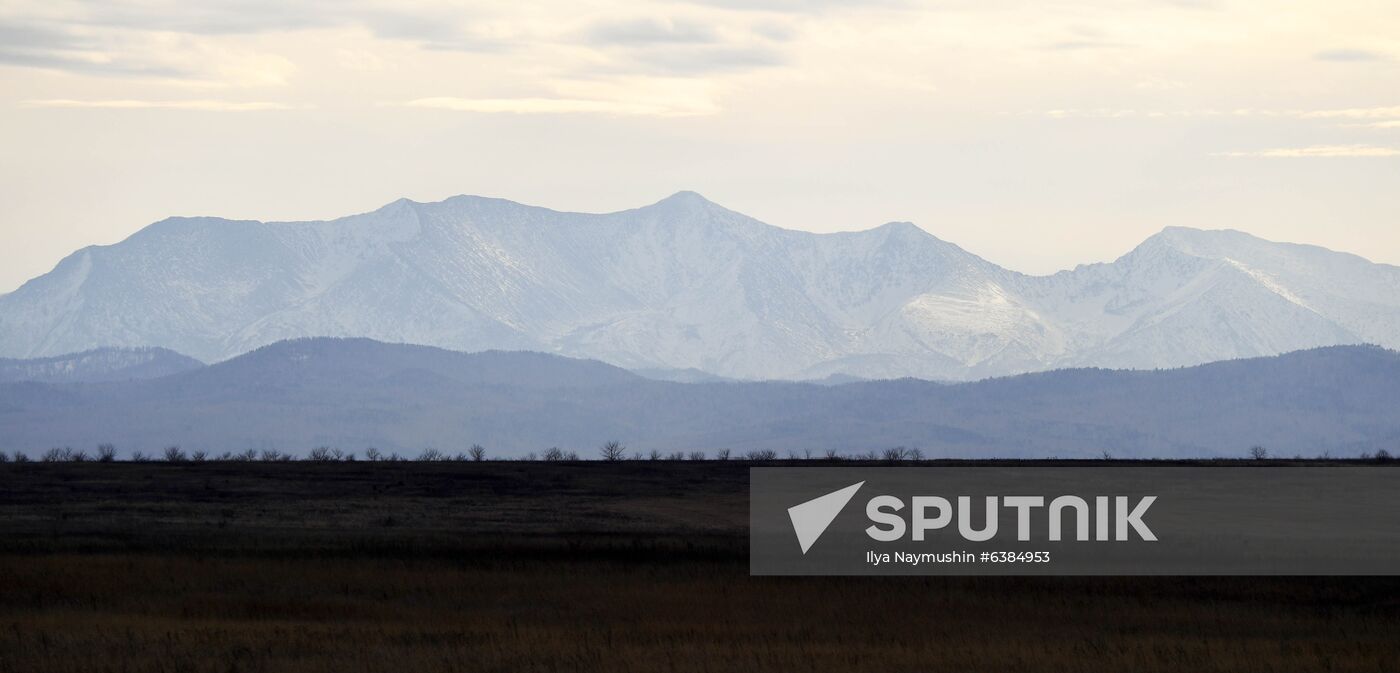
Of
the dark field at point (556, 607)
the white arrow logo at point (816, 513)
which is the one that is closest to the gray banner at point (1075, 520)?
the white arrow logo at point (816, 513)

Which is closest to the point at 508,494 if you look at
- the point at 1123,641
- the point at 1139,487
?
the point at 1139,487

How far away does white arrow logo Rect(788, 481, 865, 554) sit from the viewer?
6825 cm

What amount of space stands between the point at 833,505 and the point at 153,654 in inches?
1947

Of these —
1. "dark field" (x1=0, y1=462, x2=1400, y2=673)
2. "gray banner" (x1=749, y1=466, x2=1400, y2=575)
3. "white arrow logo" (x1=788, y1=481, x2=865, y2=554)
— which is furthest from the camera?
"white arrow logo" (x1=788, y1=481, x2=865, y2=554)

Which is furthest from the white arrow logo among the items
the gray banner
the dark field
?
the dark field

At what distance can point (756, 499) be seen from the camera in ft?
293

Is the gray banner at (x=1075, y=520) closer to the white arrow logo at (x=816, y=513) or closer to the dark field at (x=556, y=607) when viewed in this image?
the white arrow logo at (x=816, y=513)

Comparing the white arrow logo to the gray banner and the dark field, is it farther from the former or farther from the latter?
the dark field

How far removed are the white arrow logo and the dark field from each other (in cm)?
280

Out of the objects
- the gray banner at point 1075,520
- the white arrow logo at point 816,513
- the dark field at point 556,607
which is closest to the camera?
the dark field at point 556,607

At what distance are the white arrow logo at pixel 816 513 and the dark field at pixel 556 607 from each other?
2.80 m

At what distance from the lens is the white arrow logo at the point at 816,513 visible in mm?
68250

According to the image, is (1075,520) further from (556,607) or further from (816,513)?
(556,607)

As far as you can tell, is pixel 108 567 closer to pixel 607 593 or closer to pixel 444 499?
pixel 607 593
